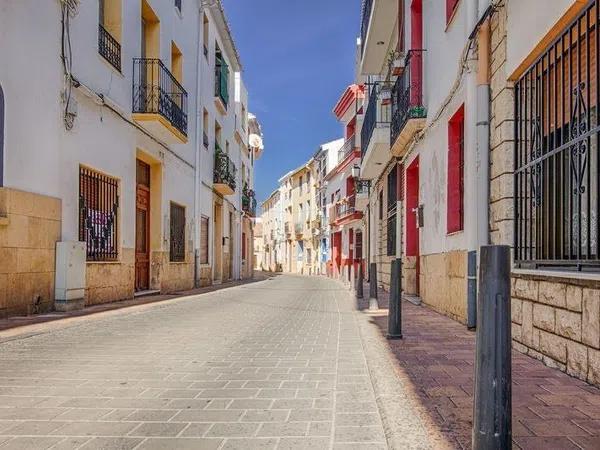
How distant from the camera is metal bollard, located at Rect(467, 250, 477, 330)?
6.29m

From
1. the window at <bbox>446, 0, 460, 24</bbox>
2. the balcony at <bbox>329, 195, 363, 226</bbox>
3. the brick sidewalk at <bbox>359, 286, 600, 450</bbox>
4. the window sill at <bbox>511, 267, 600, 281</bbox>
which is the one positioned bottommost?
the brick sidewalk at <bbox>359, 286, 600, 450</bbox>

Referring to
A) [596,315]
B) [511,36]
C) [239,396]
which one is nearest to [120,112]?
[511,36]

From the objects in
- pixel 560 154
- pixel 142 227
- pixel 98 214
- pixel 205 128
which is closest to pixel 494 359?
pixel 560 154

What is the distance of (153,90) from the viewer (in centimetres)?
1221

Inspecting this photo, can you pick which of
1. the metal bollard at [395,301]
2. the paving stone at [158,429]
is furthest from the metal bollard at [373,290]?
the paving stone at [158,429]

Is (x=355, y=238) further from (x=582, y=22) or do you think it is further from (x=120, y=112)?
(x=582, y=22)

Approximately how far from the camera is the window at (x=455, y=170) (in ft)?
26.1

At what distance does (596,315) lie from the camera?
3525 mm

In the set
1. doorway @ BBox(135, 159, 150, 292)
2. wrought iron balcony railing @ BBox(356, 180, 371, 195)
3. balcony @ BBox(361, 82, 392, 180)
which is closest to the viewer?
doorway @ BBox(135, 159, 150, 292)

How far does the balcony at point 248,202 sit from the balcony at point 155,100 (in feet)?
54.7

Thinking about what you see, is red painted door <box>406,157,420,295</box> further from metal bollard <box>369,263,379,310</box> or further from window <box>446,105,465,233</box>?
window <box>446,105,465,233</box>

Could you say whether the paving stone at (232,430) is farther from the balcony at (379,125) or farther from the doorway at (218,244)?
the doorway at (218,244)

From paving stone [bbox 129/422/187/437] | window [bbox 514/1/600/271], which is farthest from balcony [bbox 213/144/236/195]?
paving stone [bbox 129/422/187/437]

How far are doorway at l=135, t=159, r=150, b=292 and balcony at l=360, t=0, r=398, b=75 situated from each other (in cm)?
697
